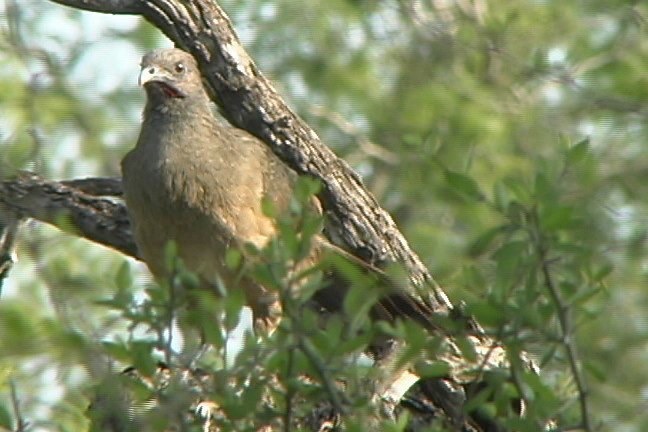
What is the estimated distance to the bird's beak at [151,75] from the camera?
6.21m

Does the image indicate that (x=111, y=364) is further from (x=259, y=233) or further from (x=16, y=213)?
(x=16, y=213)

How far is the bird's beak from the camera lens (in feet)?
20.4

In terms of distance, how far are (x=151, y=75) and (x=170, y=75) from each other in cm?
9

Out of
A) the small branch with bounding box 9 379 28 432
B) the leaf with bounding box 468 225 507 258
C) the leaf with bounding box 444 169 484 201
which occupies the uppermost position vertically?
the leaf with bounding box 444 169 484 201

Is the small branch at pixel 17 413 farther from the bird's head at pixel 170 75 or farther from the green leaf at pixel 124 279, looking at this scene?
the bird's head at pixel 170 75

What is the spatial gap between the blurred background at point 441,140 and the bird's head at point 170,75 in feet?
1.40

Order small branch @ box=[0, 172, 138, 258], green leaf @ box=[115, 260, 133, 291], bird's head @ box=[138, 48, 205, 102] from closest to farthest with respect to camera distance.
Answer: green leaf @ box=[115, 260, 133, 291] < bird's head @ box=[138, 48, 205, 102] < small branch @ box=[0, 172, 138, 258]

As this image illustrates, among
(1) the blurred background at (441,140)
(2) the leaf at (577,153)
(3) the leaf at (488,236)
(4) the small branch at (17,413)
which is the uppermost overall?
(2) the leaf at (577,153)

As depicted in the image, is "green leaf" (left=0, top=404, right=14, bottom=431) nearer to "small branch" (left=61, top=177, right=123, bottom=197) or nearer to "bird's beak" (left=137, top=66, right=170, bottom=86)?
"bird's beak" (left=137, top=66, right=170, bottom=86)

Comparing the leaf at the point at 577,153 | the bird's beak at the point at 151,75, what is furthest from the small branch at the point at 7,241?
the leaf at the point at 577,153

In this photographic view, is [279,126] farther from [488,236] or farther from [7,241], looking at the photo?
[488,236]

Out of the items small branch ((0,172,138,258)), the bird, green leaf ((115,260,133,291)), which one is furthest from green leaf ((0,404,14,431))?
small branch ((0,172,138,258))

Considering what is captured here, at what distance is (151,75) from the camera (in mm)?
6227

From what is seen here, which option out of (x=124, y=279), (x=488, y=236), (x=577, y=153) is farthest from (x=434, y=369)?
(x=124, y=279)
